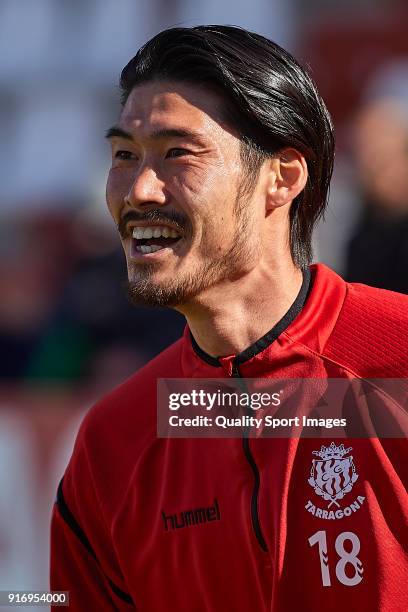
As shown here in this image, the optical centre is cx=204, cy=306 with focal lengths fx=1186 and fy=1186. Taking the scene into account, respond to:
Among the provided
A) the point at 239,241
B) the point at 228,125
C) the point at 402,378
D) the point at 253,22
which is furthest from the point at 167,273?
the point at 253,22

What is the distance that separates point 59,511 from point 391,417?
3.84 ft

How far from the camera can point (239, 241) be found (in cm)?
341

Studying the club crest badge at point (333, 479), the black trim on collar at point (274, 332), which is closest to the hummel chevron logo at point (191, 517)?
the club crest badge at point (333, 479)

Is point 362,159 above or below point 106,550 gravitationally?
above

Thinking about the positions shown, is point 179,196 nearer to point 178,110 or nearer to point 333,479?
point 178,110

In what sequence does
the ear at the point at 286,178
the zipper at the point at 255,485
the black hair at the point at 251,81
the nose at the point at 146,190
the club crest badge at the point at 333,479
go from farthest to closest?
the ear at the point at 286,178 < the black hair at the point at 251,81 < the nose at the point at 146,190 < the zipper at the point at 255,485 < the club crest badge at the point at 333,479

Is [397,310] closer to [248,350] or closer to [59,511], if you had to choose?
[248,350]

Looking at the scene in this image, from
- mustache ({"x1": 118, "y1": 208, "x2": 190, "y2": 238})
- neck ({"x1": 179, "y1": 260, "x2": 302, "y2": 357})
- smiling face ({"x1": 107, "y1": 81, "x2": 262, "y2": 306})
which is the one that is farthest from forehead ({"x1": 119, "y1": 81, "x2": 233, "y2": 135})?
neck ({"x1": 179, "y1": 260, "x2": 302, "y2": 357})

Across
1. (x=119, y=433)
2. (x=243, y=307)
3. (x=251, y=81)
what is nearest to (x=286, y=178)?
(x=251, y=81)

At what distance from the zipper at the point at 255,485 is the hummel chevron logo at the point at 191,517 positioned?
0.44 ft

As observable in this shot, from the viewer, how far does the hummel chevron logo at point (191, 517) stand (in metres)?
3.32

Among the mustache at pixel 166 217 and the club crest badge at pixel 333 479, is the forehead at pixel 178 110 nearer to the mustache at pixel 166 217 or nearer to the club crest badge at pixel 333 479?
the mustache at pixel 166 217

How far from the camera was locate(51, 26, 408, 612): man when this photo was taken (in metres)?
3.12

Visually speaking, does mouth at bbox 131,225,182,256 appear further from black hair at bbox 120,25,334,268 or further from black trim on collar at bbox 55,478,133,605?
black trim on collar at bbox 55,478,133,605
